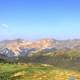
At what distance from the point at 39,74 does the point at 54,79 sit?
10.3 m

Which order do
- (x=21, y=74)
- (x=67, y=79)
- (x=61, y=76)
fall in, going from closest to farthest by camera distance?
(x=67, y=79)
(x=61, y=76)
(x=21, y=74)

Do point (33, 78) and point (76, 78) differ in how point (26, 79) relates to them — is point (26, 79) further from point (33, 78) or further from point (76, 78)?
point (76, 78)

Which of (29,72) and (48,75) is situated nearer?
(48,75)

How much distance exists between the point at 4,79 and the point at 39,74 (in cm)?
1382

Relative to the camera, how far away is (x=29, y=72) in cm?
8881

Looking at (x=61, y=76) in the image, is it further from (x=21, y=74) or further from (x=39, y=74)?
(x=21, y=74)

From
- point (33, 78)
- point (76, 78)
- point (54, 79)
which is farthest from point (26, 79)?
point (76, 78)

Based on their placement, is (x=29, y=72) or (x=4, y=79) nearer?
(x=4, y=79)

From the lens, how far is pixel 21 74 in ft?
284

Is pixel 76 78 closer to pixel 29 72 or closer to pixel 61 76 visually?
pixel 61 76

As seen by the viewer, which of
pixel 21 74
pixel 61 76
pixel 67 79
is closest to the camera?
pixel 67 79

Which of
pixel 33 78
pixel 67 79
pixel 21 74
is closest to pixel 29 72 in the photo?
pixel 21 74

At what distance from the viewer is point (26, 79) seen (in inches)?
3046

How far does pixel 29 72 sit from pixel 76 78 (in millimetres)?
19325
